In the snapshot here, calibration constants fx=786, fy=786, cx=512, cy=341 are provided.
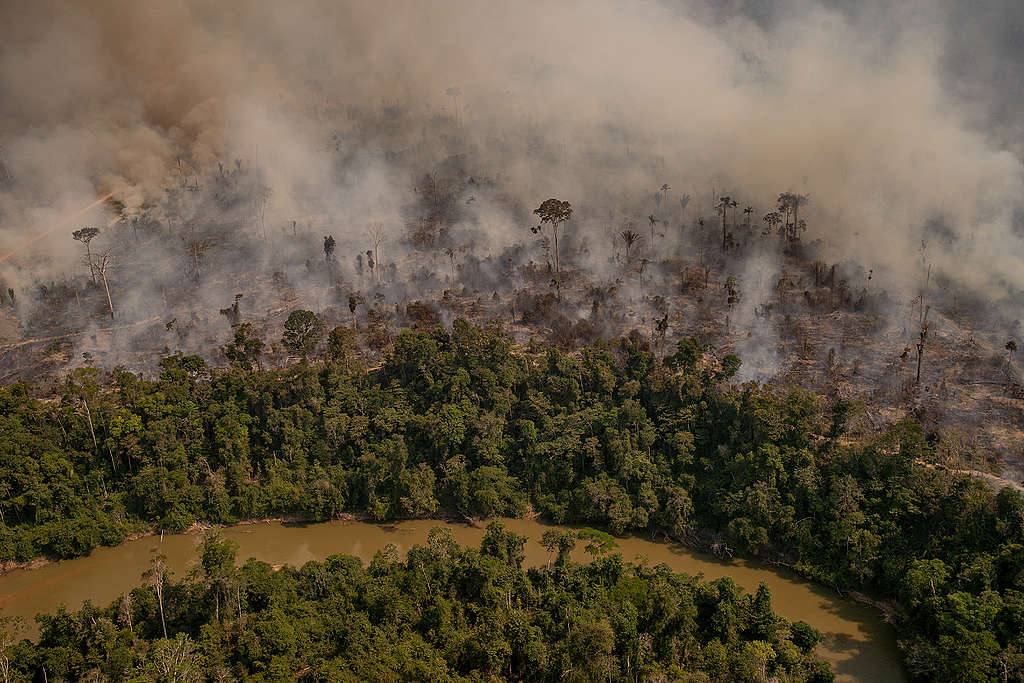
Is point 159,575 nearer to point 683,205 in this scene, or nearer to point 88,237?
point 88,237

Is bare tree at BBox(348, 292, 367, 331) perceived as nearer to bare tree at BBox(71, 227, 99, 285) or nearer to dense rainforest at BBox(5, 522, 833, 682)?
bare tree at BBox(71, 227, 99, 285)

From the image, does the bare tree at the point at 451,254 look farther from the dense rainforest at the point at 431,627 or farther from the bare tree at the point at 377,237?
the dense rainforest at the point at 431,627

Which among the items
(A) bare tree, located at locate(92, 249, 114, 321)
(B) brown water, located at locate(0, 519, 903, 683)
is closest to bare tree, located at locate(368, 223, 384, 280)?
(A) bare tree, located at locate(92, 249, 114, 321)

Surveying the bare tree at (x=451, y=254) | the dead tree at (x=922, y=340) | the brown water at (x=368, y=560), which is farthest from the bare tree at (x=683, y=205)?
the brown water at (x=368, y=560)

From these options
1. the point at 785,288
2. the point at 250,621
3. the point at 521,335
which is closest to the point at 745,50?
the point at 785,288

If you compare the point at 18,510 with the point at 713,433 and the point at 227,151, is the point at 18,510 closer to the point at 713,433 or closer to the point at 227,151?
the point at 713,433

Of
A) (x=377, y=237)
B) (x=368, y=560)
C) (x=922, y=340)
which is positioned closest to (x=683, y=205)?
(x=377, y=237)
